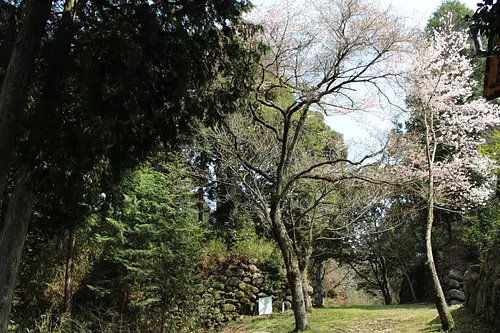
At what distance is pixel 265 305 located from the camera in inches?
395

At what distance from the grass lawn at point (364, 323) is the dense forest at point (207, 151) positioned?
352 millimetres

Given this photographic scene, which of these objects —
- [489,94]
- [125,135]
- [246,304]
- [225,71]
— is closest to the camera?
[489,94]

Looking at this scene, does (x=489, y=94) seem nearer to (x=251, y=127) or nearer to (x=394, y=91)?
(x=394, y=91)

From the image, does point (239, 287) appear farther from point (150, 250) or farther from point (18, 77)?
point (18, 77)

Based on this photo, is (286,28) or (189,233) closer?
(286,28)

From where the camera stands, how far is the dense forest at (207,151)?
4203mm

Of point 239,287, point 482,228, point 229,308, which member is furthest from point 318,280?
point 482,228

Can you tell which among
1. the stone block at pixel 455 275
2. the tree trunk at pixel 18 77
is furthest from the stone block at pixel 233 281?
the tree trunk at pixel 18 77

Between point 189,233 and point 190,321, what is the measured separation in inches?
80.5

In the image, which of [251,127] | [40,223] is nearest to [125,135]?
[40,223]

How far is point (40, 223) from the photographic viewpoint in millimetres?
5207

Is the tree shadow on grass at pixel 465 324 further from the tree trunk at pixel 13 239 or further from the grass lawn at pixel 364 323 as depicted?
the tree trunk at pixel 13 239

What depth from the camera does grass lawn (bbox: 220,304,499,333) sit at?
19.6ft

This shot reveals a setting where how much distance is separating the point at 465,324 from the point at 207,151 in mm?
5931
